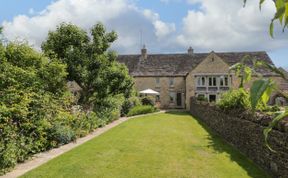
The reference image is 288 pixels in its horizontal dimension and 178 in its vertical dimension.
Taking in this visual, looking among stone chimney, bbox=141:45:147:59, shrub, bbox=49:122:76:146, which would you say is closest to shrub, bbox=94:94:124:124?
shrub, bbox=49:122:76:146

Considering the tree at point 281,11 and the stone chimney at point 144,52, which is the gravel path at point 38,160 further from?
the stone chimney at point 144,52

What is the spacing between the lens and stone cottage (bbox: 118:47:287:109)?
50803mm

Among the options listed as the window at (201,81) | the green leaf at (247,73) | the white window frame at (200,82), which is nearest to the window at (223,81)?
the white window frame at (200,82)

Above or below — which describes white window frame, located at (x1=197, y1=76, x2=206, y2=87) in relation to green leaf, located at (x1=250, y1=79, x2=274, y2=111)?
above

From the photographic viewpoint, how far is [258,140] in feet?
40.4

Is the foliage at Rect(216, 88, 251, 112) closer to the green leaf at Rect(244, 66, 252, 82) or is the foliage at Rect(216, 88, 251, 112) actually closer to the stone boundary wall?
the stone boundary wall

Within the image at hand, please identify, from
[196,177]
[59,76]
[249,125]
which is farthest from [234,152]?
[59,76]

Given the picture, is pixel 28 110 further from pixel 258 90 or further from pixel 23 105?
pixel 258 90

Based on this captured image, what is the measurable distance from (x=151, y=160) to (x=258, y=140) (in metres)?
4.12

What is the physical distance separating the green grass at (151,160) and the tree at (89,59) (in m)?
9.13

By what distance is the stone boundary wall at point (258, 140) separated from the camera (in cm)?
994

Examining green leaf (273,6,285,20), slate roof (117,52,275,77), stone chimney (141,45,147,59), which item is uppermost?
stone chimney (141,45,147,59)

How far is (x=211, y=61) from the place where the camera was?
50156 millimetres

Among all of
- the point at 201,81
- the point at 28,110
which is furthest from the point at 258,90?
the point at 201,81
